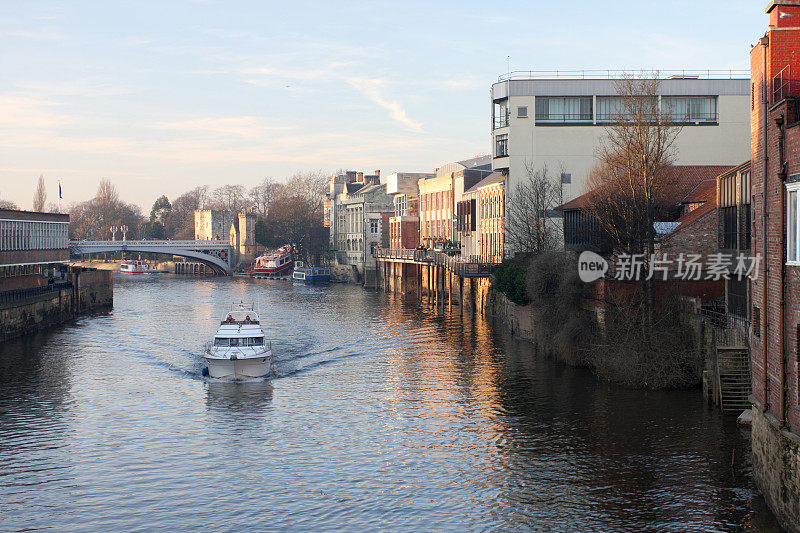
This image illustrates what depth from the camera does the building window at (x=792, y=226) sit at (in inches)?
883

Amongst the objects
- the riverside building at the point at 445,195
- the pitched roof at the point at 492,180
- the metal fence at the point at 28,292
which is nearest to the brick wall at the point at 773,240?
the metal fence at the point at 28,292

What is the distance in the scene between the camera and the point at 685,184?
6303cm

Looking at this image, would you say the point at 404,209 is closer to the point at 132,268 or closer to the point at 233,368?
the point at 132,268

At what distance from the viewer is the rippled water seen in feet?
91.6

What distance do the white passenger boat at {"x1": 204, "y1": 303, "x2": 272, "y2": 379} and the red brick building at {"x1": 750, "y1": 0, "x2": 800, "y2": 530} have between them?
29.2 m

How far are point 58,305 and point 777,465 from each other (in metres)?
69.7

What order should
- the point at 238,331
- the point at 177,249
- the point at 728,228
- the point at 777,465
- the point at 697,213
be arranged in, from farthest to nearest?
the point at 177,249 → the point at 238,331 → the point at 697,213 → the point at 728,228 → the point at 777,465

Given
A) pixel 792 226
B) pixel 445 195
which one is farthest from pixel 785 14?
pixel 445 195

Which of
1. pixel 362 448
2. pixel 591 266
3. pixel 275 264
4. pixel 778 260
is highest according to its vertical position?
pixel 778 260

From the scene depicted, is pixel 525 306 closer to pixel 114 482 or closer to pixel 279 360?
pixel 279 360

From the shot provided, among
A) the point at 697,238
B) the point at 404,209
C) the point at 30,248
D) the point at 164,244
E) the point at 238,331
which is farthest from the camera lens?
the point at 164,244

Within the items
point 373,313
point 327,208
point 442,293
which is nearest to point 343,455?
point 373,313

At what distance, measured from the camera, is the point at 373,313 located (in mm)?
90812

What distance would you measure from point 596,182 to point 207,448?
137 ft
